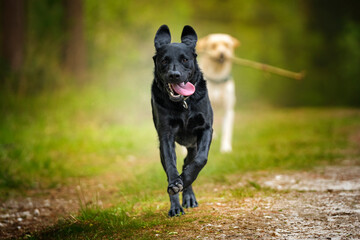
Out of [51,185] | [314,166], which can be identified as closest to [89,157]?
[51,185]

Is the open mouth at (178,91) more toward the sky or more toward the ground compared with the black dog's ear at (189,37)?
more toward the ground

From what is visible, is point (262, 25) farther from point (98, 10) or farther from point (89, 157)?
point (89, 157)

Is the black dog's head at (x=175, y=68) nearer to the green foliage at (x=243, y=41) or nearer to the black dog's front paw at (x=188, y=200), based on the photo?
the black dog's front paw at (x=188, y=200)

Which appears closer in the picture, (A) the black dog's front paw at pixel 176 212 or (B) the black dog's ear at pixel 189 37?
(A) the black dog's front paw at pixel 176 212

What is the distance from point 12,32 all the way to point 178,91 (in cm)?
907

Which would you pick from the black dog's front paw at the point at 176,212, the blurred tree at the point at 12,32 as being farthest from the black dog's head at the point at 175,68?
the blurred tree at the point at 12,32

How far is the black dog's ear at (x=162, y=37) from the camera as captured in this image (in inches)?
147

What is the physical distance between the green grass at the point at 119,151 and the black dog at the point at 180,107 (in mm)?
395

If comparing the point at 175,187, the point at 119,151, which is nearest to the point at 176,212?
the point at 175,187

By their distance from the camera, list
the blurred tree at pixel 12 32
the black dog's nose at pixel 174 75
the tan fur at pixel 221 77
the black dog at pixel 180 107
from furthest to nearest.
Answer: the blurred tree at pixel 12 32
the tan fur at pixel 221 77
the black dog at pixel 180 107
the black dog's nose at pixel 174 75

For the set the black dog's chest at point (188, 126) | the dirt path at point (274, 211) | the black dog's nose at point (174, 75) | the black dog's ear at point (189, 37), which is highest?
the black dog's ear at point (189, 37)

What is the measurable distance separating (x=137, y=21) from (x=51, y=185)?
10850mm

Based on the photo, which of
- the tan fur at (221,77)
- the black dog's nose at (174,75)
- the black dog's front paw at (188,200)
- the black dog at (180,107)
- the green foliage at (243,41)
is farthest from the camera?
the green foliage at (243,41)

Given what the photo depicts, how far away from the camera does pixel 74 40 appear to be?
1342 cm
